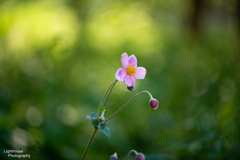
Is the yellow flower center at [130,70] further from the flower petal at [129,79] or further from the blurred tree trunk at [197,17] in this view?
the blurred tree trunk at [197,17]

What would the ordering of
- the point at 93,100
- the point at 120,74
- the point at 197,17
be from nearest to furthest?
the point at 120,74
the point at 93,100
the point at 197,17

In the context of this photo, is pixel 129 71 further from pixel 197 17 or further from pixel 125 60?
pixel 197 17

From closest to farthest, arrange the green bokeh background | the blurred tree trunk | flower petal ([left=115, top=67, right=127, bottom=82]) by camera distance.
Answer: flower petal ([left=115, top=67, right=127, bottom=82]) → the green bokeh background → the blurred tree trunk

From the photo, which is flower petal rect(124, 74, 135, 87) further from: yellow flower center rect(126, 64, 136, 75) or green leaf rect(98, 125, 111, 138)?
green leaf rect(98, 125, 111, 138)

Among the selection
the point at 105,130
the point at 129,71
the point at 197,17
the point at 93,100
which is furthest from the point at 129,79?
the point at 197,17

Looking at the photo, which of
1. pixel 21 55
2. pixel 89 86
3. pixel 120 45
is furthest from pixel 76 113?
pixel 120 45

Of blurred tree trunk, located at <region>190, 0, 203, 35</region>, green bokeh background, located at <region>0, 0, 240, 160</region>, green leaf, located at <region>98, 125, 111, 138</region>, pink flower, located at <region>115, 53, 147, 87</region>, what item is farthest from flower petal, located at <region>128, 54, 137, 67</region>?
blurred tree trunk, located at <region>190, 0, 203, 35</region>

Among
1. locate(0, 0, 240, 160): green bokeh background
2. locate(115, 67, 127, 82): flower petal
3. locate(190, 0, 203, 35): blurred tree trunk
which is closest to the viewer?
locate(115, 67, 127, 82): flower petal

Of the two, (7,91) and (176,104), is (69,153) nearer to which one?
(7,91)

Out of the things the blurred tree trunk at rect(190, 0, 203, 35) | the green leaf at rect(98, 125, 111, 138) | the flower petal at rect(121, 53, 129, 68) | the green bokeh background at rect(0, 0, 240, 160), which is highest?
the blurred tree trunk at rect(190, 0, 203, 35)
